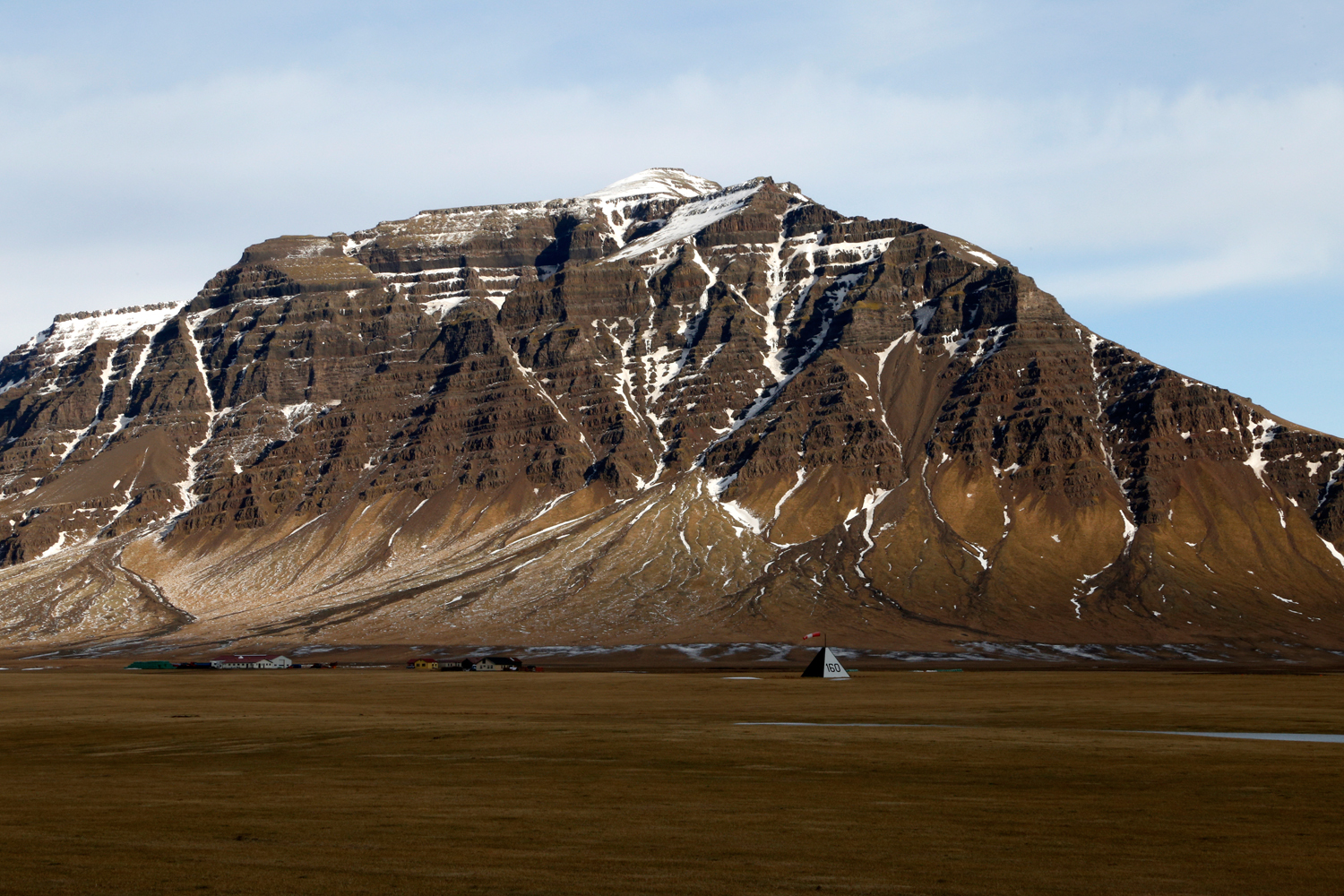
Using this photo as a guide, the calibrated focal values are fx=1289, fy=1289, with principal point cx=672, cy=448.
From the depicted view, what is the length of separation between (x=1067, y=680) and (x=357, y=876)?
105807 millimetres

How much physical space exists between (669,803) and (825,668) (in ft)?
298

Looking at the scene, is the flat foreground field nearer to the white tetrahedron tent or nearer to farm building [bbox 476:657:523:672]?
the white tetrahedron tent

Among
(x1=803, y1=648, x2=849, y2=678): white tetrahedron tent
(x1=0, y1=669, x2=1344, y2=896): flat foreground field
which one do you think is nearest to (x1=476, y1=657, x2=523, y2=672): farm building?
(x1=803, y1=648, x2=849, y2=678): white tetrahedron tent

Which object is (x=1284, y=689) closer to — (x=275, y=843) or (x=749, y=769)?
(x=749, y=769)

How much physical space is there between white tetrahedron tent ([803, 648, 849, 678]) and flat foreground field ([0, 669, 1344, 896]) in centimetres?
4667

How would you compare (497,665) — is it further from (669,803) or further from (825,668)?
(669,803)

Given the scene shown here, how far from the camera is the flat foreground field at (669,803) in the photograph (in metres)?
27.6

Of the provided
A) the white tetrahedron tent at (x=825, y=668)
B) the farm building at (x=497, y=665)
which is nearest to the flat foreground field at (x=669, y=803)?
the white tetrahedron tent at (x=825, y=668)

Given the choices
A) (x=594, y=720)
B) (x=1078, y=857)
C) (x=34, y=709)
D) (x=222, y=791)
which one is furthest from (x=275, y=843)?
(x=34, y=709)

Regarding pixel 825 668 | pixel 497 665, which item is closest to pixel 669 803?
pixel 825 668

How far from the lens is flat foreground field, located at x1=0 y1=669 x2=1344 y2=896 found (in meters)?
27.6

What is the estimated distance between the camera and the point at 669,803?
126 ft

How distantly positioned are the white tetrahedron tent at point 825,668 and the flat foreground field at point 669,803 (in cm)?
4667

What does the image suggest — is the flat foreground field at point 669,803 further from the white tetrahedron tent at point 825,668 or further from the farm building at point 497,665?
the farm building at point 497,665
